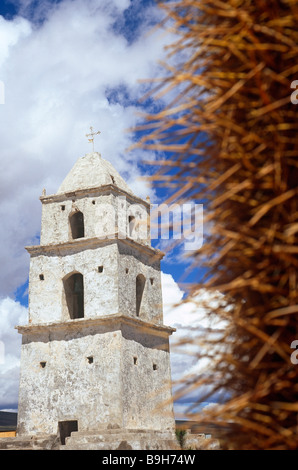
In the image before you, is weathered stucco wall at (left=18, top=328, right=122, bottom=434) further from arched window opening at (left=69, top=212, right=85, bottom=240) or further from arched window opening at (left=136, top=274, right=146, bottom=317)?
arched window opening at (left=69, top=212, right=85, bottom=240)

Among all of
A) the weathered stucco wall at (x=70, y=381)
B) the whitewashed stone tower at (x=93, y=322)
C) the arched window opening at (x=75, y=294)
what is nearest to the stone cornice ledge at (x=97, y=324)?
the whitewashed stone tower at (x=93, y=322)

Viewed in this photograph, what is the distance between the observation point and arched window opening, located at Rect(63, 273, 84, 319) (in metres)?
18.2

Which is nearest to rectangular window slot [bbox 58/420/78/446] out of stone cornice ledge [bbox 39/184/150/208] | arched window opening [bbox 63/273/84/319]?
arched window opening [bbox 63/273/84/319]

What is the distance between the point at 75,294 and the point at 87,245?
74.6 inches

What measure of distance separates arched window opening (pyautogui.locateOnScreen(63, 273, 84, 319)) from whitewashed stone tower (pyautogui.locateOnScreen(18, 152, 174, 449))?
0.03m

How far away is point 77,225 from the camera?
19359 millimetres

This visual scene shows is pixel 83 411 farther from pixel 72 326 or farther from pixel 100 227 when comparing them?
pixel 100 227

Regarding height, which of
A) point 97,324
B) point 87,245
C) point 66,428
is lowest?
point 66,428

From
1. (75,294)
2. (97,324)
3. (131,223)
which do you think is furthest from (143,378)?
(131,223)

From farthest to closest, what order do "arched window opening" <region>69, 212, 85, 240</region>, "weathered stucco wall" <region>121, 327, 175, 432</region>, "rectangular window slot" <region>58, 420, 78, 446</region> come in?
"arched window opening" <region>69, 212, 85, 240</region>
"rectangular window slot" <region>58, 420, 78, 446</region>
"weathered stucco wall" <region>121, 327, 175, 432</region>

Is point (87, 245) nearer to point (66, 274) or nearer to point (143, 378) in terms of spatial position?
point (66, 274)

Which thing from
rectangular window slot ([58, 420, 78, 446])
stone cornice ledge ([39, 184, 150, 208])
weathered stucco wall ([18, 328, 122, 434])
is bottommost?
rectangular window slot ([58, 420, 78, 446])
